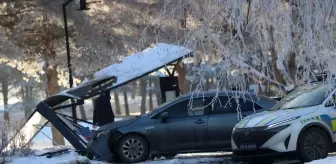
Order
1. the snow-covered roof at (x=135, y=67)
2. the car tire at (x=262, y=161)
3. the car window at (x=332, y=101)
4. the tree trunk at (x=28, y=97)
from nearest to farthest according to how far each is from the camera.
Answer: the car window at (x=332, y=101)
the car tire at (x=262, y=161)
the snow-covered roof at (x=135, y=67)
the tree trunk at (x=28, y=97)

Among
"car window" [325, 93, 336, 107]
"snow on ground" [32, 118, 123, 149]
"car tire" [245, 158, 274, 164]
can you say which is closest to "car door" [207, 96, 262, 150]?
"car tire" [245, 158, 274, 164]

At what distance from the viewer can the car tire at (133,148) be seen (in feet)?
42.4

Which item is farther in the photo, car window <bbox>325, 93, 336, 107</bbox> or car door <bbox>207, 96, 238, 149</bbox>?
car door <bbox>207, 96, 238, 149</bbox>

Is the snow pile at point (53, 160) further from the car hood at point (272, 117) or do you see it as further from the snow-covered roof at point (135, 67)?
the snow-covered roof at point (135, 67)

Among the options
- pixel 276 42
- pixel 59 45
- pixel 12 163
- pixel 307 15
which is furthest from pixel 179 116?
pixel 59 45

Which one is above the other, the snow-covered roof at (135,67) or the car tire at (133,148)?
the snow-covered roof at (135,67)

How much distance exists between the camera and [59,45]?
2338 centimetres

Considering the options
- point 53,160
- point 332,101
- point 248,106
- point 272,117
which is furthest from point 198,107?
point 332,101

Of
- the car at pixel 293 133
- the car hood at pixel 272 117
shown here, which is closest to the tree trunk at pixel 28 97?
the car hood at pixel 272 117

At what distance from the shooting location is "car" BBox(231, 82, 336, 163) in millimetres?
11148

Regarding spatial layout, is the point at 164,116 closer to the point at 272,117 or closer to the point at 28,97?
the point at 272,117

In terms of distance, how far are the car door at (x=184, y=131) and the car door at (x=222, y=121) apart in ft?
0.54

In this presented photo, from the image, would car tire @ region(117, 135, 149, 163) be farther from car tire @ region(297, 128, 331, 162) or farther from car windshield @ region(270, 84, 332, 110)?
car tire @ region(297, 128, 331, 162)

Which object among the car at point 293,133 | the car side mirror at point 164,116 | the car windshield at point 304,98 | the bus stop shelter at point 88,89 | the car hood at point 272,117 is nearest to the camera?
the car at point 293,133
